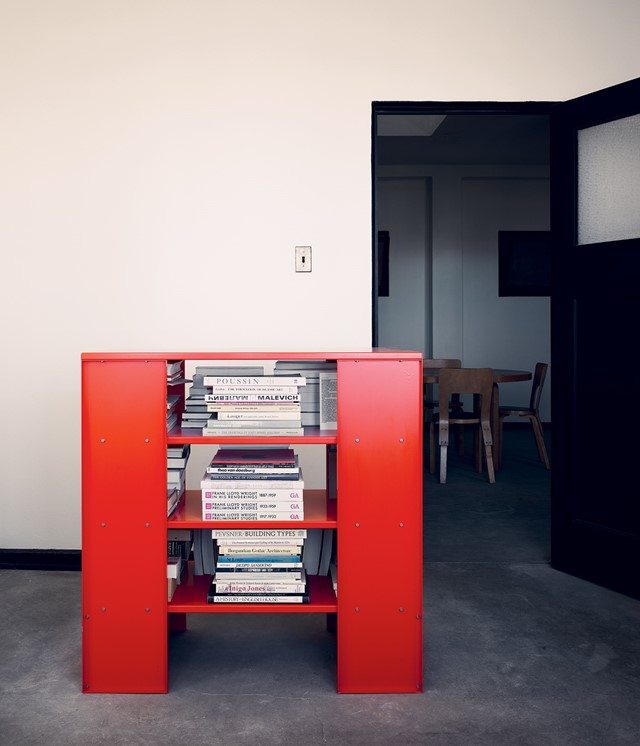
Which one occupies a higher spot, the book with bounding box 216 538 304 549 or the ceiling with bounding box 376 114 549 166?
the ceiling with bounding box 376 114 549 166

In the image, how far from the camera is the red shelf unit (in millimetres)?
2141

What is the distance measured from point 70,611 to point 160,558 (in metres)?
0.95

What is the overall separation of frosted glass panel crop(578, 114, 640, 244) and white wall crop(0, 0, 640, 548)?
1.27ft

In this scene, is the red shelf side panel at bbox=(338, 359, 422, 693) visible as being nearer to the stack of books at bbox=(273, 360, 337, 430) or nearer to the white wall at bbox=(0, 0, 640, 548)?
the stack of books at bbox=(273, 360, 337, 430)

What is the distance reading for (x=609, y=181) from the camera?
3160 mm

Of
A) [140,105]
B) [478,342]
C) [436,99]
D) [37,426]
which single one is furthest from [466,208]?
[37,426]

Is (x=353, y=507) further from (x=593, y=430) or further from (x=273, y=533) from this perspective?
(x=593, y=430)

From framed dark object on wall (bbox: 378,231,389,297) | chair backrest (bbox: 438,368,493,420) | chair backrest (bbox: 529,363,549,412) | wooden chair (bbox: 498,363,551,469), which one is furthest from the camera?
framed dark object on wall (bbox: 378,231,389,297)

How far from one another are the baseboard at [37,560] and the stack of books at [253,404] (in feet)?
5.42

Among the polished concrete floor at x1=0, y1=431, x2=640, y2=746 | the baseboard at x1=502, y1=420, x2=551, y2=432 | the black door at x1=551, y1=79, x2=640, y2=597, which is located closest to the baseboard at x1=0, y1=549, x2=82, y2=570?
the polished concrete floor at x1=0, y1=431, x2=640, y2=746

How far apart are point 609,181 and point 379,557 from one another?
6.85 feet

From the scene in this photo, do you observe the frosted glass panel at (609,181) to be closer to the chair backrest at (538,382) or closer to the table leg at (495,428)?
the table leg at (495,428)

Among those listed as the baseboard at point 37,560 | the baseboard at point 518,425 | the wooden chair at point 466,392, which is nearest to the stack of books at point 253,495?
the baseboard at point 37,560

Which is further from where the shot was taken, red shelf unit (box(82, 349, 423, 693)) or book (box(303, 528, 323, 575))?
book (box(303, 528, 323, 575))
